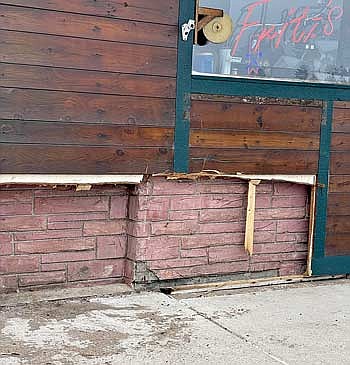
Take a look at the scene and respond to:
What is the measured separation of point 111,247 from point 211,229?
0.77m

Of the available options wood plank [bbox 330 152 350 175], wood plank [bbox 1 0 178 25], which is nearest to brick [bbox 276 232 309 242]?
wood plank [bbox 330 152 350 175]

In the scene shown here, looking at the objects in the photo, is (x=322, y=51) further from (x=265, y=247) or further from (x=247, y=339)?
(x=247, y=339)

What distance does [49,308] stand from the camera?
4.11 meters

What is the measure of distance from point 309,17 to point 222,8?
80 centimetres

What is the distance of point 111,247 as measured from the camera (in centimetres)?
461

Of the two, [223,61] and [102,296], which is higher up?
[223,61]

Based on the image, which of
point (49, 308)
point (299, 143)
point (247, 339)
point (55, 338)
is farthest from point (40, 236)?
point (299, 143)

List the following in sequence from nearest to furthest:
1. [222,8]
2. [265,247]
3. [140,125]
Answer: [140,125]
[222,8]
[265,247]

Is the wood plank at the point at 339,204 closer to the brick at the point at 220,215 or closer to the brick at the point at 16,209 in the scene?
the brick at the point at 220,215

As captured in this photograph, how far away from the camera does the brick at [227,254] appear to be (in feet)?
15.8

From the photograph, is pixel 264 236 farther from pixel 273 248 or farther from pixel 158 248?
pixel 158 248

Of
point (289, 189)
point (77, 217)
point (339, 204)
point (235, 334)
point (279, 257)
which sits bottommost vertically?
point (235, 334)

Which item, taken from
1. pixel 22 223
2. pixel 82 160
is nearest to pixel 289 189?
pixel 82 160

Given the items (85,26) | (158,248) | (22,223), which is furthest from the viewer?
(158,248)
